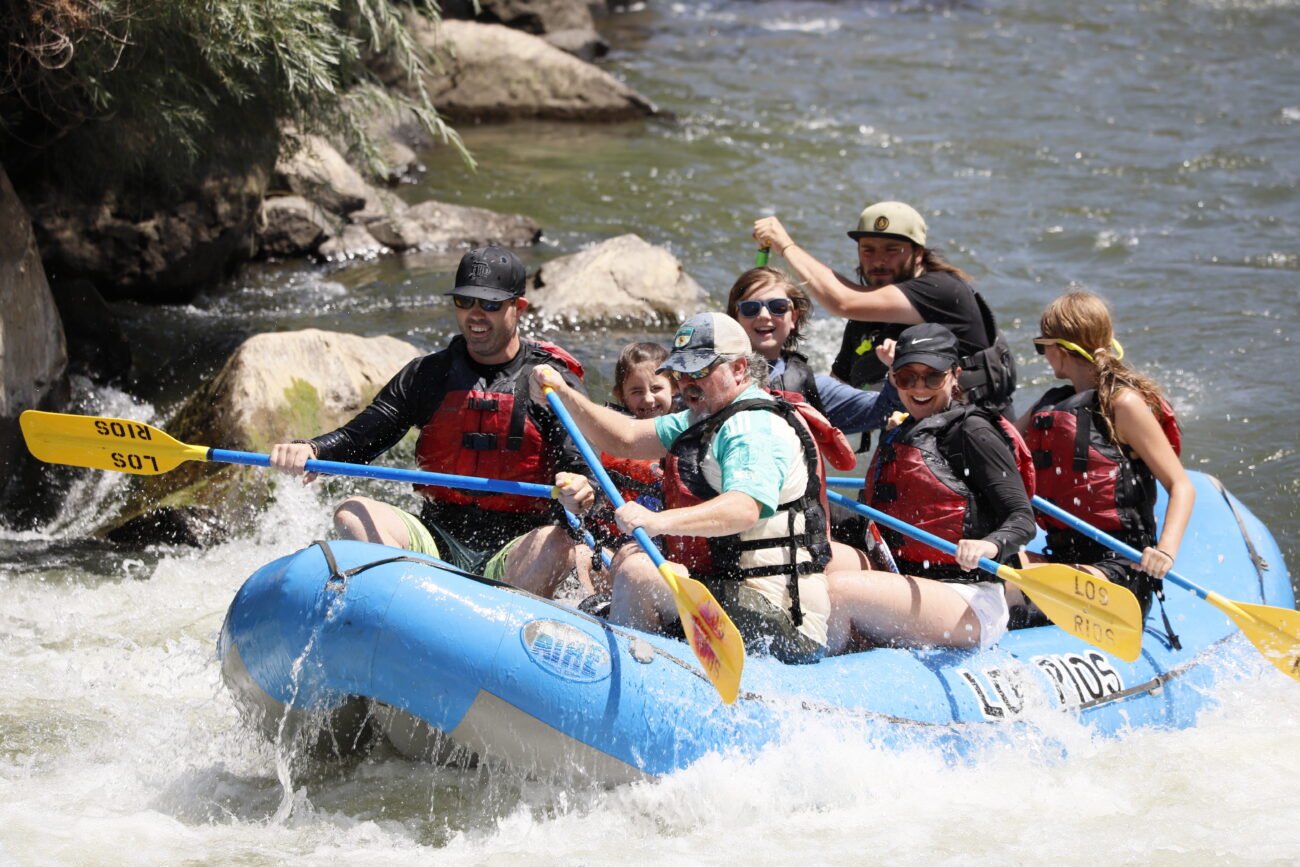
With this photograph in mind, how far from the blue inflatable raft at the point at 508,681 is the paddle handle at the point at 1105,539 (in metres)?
0.78

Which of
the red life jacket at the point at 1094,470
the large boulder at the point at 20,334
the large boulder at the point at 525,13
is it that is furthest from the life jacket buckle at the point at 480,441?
the large boulder at the point at 525,13

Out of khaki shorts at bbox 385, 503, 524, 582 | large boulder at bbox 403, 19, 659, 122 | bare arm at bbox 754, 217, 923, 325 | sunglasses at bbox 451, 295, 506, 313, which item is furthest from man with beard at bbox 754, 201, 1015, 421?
large boulder at bbox 403, 19, 659, 122

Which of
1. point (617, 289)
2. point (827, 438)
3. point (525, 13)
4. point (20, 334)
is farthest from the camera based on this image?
point (525, 13)

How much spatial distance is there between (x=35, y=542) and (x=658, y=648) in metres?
3.51

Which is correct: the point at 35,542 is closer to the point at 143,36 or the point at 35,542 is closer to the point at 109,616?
the point at 109,616

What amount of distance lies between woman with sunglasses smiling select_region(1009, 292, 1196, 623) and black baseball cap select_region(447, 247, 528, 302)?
1.78 meters

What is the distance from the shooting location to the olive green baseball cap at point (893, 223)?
5.04m

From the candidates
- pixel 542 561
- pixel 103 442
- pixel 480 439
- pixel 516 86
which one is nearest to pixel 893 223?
pixel 480 439

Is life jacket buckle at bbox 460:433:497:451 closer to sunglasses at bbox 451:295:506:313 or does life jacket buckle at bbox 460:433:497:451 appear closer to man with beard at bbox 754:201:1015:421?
sunglasses at bbox 451:295:506:313

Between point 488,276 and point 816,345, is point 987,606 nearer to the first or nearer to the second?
point 488,276

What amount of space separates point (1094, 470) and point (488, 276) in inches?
83.6

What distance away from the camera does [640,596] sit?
3953mm

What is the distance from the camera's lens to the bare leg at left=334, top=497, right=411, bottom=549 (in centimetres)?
425

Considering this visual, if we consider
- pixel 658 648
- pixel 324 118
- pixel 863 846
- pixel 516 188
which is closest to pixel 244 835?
pixel 658 648
